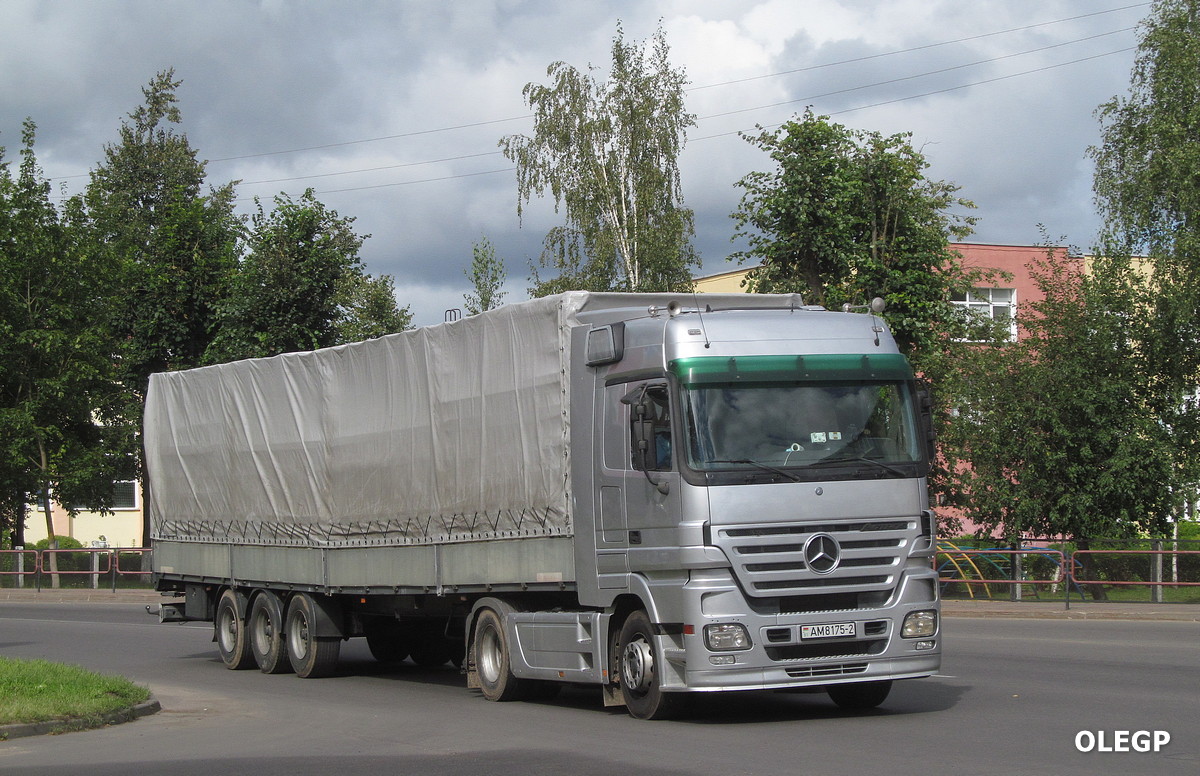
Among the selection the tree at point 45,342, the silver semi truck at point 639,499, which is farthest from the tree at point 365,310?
the silver semi truck at point 639,499

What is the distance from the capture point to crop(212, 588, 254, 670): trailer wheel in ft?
59.7

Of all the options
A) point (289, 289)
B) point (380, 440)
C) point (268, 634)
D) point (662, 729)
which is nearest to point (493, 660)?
point (662, 729)

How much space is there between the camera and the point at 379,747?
10625 mm

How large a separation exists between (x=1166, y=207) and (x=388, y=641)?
2942 centimetres

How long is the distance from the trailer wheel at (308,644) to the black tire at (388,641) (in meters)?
0.55

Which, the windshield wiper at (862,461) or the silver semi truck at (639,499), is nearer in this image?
the silver semi truck at (639,499)

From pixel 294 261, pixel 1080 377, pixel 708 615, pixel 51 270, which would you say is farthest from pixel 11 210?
pixel 708 615

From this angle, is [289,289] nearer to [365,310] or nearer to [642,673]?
[365,310]

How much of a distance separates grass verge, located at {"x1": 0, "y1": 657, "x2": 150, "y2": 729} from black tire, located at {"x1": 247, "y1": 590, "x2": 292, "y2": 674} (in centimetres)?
295

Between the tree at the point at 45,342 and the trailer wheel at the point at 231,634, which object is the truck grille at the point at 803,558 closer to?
the trailer wheel at the point at 231,634

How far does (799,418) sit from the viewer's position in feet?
36.5

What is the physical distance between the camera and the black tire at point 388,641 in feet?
Result: 56.1

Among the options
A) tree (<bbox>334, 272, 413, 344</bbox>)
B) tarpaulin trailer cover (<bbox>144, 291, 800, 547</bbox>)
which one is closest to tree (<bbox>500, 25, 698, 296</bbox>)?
tree (<bbox>334, 272, 413, 344</bbox>)

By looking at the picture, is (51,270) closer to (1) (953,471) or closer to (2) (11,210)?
(2) (11,210)
